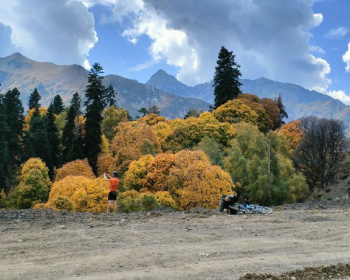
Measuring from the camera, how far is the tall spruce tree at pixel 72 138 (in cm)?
4650

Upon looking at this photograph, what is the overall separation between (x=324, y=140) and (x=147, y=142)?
2076 cm

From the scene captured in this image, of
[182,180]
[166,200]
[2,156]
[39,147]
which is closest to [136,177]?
[182,180]

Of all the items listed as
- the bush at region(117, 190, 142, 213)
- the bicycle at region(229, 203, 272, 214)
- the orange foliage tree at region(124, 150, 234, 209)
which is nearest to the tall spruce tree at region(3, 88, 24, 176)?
the orange foliage tree at region(124, 150, 234, 209)

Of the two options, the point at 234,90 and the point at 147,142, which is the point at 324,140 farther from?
the point at 234,90

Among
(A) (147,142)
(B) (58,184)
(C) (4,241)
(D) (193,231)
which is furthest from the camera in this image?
(A) (147,142)

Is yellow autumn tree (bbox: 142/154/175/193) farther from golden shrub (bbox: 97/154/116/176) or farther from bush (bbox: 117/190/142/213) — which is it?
golden shrub (bbox: 97/154/116/176)

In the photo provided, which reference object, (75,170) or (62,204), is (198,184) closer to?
(62,204)

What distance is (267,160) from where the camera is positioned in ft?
111

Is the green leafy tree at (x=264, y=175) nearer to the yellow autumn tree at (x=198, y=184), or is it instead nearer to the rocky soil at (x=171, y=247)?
the yellow autumn tree at (x=198, y=184)

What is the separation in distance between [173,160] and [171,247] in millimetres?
20001

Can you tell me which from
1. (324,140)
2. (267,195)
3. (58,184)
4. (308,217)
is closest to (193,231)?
(308,217)

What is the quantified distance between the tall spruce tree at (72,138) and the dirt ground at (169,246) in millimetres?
33765

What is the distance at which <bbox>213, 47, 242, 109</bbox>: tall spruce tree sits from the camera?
63.2 m

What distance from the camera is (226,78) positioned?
209ft
